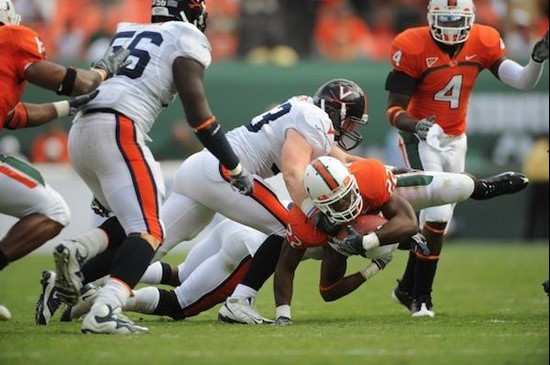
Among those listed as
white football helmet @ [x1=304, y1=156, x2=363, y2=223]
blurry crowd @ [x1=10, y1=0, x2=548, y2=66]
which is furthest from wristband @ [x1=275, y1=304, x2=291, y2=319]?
blurry crowd @ [x1=10, y1=0, x2=548, y2=66]

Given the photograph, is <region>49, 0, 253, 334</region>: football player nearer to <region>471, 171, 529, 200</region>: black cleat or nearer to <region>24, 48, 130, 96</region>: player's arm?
<region>24, 48, 130, 96</region>: player's arm

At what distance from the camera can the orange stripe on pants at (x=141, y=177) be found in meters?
5.93

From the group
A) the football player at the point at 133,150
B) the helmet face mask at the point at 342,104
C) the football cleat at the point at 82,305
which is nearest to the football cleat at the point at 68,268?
the football player at the point at 133,150

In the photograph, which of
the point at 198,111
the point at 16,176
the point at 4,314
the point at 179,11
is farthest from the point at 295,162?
the point at 4,314

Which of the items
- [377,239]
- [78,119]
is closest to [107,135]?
[78,119]

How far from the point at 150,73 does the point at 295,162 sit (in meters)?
0.92

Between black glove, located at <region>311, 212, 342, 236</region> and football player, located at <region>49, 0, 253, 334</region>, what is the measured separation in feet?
1.55

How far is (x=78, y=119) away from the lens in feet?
20.0

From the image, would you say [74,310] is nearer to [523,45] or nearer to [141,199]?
[141,199]

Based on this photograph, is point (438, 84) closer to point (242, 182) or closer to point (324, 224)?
point (324, 224)

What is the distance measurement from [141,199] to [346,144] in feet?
5.27

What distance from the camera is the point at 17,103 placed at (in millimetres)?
6223

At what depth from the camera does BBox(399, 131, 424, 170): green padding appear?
7.80 metres

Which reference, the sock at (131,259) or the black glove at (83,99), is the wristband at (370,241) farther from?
the black glove at (83,99)
